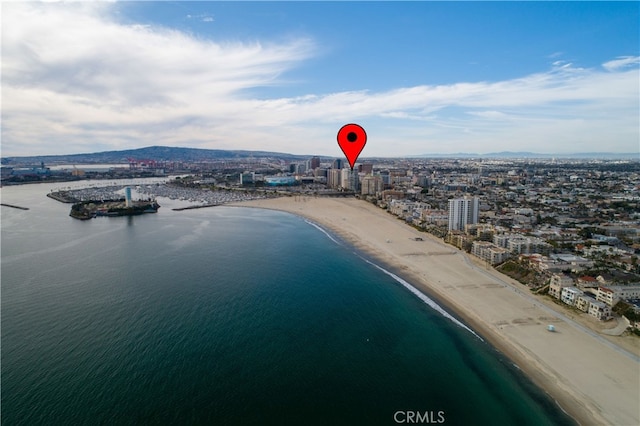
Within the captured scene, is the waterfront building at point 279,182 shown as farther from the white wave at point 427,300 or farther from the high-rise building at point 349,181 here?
the white wave at point 427,300

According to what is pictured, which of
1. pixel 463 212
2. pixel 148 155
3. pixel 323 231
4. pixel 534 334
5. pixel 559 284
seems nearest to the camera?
pixel 534 334

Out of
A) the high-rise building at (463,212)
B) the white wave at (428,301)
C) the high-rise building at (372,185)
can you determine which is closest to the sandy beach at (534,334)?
the white wave at (428,301)

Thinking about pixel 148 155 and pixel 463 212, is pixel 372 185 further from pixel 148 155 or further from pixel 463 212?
pixel 148 155

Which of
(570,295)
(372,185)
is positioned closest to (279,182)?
(372,185)

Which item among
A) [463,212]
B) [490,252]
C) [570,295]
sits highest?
[463,212]

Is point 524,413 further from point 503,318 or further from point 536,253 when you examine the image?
point 536,253

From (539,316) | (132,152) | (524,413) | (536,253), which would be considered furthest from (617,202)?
(132,152)

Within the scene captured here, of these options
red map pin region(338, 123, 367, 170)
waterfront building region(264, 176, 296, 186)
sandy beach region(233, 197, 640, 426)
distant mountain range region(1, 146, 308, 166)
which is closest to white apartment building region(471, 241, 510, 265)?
sandy beach region(233, 197, 640, 426)
